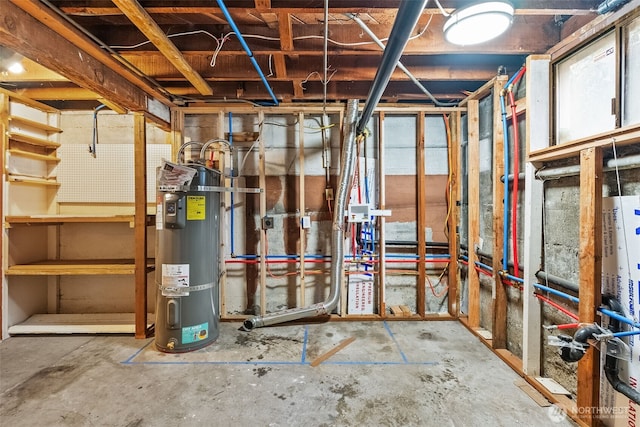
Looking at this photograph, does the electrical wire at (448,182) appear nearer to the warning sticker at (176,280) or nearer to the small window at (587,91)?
the small window at (587,91)

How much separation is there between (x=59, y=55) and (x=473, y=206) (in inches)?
132

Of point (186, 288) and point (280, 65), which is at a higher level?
point (280, 65)

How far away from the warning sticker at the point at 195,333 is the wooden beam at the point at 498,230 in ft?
7.90

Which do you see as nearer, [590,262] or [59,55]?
[590,262]

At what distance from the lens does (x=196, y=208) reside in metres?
2.20

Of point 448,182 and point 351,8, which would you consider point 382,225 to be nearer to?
point 448,182

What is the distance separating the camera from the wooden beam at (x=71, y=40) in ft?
4.70

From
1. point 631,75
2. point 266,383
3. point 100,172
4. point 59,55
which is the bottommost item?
point 266,383

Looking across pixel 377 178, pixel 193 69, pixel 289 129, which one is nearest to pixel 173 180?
pixel 193 69

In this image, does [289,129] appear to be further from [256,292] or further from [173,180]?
[256,292]

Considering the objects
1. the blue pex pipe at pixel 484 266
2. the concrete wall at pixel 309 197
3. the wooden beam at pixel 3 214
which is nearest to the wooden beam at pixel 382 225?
the concrete wall at pixel 309 197

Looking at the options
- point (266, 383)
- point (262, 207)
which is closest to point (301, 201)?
point (262, 207)

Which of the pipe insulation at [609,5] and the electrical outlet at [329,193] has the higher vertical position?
the pipe insulation at [609,5]

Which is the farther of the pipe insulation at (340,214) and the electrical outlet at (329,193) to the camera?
the electrical outlet at (329,193)
